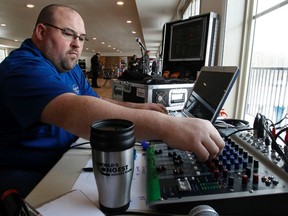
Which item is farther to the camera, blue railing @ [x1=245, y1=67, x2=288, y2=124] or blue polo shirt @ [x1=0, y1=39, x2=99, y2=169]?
blue railing @ [x1=245, y1=67, x2=288, y2=124]

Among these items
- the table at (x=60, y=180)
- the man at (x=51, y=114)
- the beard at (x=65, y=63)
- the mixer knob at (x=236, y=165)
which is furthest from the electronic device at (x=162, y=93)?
the mixer knob at (x=236, y=165)

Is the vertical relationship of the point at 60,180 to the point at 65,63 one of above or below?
below

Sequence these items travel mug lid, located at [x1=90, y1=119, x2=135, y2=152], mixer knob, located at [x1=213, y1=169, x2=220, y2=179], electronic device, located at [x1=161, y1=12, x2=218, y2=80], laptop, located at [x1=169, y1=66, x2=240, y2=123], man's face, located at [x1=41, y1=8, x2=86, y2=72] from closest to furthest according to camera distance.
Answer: travel mug lid, located at [x1=90, y1=119, x2=135, y2=152] < mixer knob, located at [x1=213, y1=169, x2=220, y2=179] < laptop, located at [x1=169, y1=66, x2=240, y2=123] < man's face, located at [x1=41, y1=8, x2=86, y2=72] < electronic device, located at [x1=161, y1=12, x2=218, y2=80]

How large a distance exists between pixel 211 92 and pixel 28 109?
635 millimetres

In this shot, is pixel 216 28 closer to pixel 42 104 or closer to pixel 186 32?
pixel 186 32

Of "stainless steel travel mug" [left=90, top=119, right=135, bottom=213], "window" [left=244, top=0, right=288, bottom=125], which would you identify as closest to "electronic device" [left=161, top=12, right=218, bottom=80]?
"window" [left=244, top=0, right=288, bottom=125]

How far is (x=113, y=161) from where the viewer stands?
1.44 ft

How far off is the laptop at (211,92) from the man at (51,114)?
0.58ft

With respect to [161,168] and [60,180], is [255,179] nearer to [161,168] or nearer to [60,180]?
[161,168]

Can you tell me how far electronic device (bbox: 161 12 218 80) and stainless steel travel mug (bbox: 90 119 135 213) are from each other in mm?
1325

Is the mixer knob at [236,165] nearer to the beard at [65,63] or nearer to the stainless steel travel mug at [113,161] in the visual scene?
the stainless steel travel mug at [113,161]

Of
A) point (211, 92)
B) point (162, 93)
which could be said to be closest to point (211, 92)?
point (211, 92)

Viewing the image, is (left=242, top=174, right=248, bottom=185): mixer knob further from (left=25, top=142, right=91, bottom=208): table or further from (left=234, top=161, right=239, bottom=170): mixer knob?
(left=25, top=142, right=91, bottom=208): table

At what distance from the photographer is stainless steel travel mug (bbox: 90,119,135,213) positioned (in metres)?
0.43
